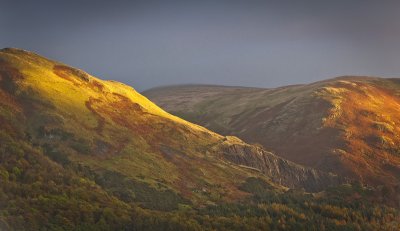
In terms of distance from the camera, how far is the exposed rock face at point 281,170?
125000 millimetres

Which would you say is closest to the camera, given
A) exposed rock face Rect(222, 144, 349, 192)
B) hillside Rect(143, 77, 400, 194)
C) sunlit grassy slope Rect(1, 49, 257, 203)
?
sunlit grassy slope Rect(1, 49, 257, 203)

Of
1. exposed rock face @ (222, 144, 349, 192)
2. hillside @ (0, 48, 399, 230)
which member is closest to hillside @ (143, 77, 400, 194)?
exposed rock face @ (222, 144, 349, 192)

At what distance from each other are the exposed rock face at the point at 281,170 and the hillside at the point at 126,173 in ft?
0.96

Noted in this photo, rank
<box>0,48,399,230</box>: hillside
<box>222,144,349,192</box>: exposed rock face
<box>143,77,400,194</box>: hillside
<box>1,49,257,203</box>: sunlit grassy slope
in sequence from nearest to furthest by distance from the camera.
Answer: <box>0,48,399,230</box>: hillside < <box>1,49,257,203</box>: sunlit grassy slope < <box>222,144,349,192</box>: exposed rock face < <box>143,77,400,194</box>: hillside

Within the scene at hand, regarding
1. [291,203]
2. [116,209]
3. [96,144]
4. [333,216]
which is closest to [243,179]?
[291,203]

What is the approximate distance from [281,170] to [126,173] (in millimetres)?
44893

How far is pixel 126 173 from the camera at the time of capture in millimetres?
97812

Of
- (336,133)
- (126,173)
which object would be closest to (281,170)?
(336,133)

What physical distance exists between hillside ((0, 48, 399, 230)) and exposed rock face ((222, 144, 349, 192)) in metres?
0.29

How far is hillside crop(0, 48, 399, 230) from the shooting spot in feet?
249

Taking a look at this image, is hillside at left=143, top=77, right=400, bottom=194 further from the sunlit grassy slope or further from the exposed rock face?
the sunlit grassy slope

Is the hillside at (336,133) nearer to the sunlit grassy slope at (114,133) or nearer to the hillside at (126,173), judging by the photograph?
the hillside at (126,173)

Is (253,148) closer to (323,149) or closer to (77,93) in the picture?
(323,149)

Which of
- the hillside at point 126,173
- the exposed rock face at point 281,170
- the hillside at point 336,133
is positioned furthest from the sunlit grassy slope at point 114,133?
the hillside at point 336,133
